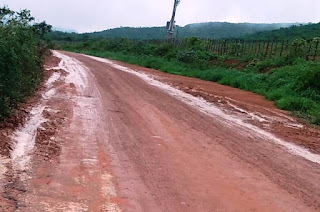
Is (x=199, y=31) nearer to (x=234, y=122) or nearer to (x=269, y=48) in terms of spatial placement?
(x=269, y=48)

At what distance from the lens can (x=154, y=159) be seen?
7184 millimetres

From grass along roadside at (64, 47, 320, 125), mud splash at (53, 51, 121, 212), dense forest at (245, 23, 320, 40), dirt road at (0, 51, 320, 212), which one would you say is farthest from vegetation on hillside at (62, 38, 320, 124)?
dense forest at (245, 23, 320, 40)

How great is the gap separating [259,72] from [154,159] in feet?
62.7

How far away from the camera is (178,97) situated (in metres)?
14.9

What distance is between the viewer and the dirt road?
547cm

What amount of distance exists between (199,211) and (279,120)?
24.5 ft

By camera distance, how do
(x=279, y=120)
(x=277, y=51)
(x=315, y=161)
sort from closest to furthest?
(x=315, y=161), (x=279, y=120), (x=277, y=51)

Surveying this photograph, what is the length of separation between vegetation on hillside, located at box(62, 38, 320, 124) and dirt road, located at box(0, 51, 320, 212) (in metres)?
2.90

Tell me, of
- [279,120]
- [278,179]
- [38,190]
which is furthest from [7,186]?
[279,120]

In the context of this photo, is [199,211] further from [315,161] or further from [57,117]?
[57,117]

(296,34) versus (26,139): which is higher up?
(296,34)

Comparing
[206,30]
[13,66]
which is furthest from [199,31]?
[13,66]

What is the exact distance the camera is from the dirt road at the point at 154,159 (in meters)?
5.47

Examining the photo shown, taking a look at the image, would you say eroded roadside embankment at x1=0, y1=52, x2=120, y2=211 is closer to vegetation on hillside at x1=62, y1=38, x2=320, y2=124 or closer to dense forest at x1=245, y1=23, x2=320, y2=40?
vegetation on hillside at x1=62, y1=38, x2=320, y2=124
